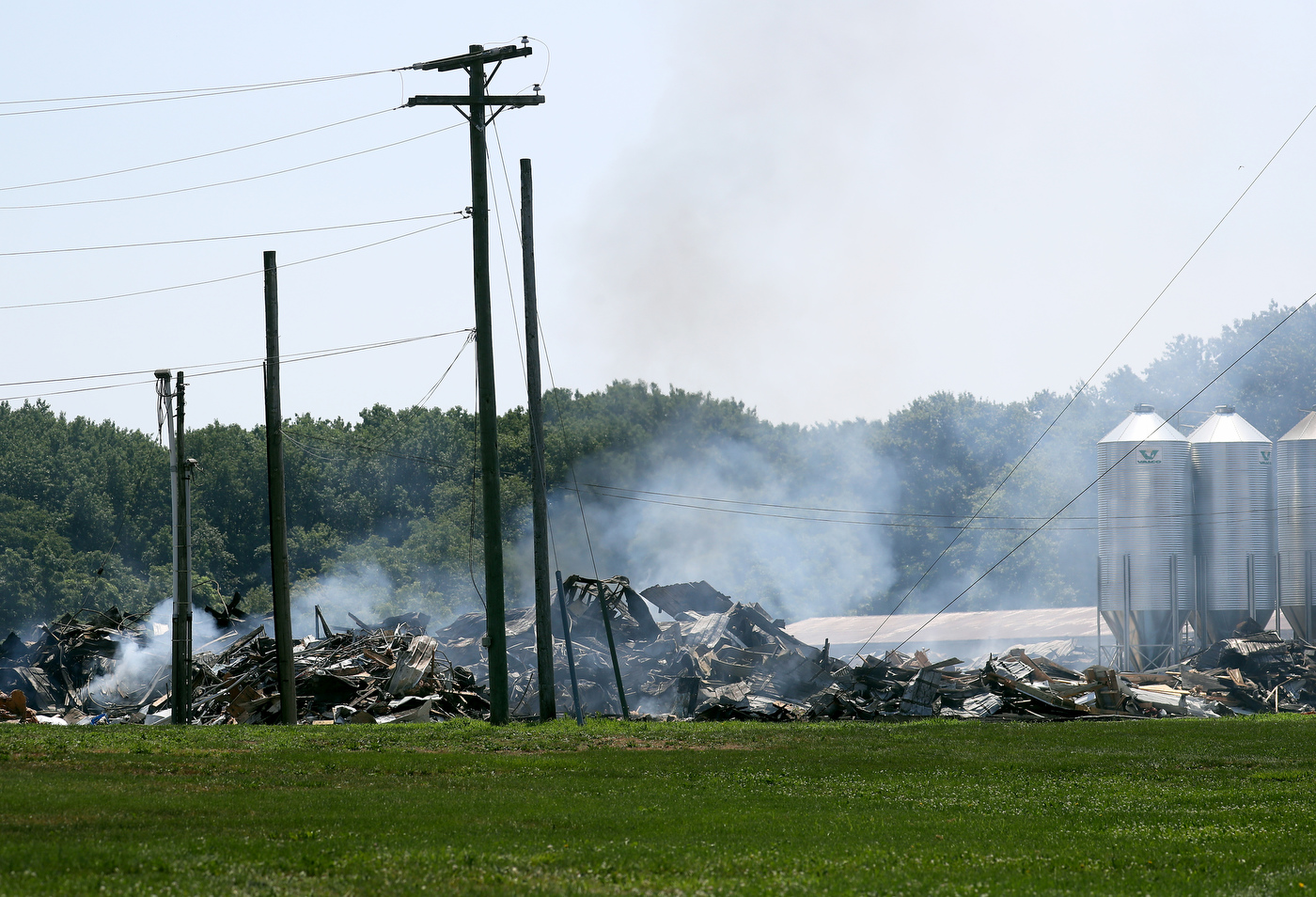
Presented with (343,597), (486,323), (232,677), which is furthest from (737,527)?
(486,323)

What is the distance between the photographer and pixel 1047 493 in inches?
2803

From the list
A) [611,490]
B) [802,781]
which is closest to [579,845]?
[802,781]

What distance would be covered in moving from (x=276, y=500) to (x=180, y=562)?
3.04 meters

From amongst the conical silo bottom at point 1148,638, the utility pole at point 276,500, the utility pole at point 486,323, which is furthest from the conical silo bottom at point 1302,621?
the utility pole at point 276,500

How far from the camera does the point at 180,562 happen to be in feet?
88.5

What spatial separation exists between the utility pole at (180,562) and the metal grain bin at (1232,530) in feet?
102

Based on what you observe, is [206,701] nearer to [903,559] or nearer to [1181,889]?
[1181,889]

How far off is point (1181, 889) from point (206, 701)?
2535 centimetres

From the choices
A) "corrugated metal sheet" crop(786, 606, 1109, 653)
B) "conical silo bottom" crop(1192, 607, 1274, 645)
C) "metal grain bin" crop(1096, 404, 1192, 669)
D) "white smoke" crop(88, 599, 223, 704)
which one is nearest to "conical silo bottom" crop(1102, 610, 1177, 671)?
"metal grain bin" crop(1096, 404, 1192, 669)

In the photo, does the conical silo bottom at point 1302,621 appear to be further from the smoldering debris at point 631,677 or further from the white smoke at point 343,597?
the white smoke at point 343,597

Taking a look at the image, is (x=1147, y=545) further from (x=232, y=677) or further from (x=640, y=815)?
(x=640, y=815)

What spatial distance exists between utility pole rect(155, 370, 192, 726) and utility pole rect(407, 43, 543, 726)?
7.40 meters

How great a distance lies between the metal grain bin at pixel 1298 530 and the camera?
40.2 meters

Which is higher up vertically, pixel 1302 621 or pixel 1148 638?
pixel 1302 621
